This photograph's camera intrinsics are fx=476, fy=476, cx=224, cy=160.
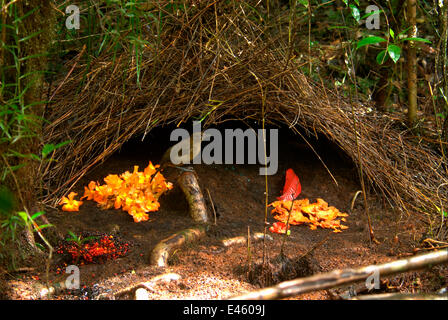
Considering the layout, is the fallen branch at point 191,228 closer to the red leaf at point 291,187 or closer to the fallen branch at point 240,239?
the fallen branch at point 240,239

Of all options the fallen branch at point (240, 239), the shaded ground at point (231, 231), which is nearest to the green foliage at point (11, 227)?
the shaded ground at point (231, 231)

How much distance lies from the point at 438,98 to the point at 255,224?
1.89 metres

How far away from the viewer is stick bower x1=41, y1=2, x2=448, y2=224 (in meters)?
2.91

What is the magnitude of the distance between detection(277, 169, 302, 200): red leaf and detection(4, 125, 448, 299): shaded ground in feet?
0.28

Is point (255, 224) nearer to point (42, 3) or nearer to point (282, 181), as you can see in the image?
point (282, 181)

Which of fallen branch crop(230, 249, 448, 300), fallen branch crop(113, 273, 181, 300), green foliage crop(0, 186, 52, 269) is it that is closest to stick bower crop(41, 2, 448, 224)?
green foliage crop(0, 186, 52, 269)

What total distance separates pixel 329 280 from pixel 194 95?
1852mm

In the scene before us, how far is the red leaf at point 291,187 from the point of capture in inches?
129

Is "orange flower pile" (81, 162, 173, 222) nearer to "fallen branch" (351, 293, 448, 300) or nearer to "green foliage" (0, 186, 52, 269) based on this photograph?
"green foliage" (0, 186, 52, 269)

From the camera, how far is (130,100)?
298 centimetres

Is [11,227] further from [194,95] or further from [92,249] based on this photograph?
[194,95]

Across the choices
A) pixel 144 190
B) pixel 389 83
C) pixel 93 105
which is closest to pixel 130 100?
pixel 93 105

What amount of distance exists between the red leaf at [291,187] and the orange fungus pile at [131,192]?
33.6 inches

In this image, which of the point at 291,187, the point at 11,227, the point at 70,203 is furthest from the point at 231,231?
the point at 11,227
